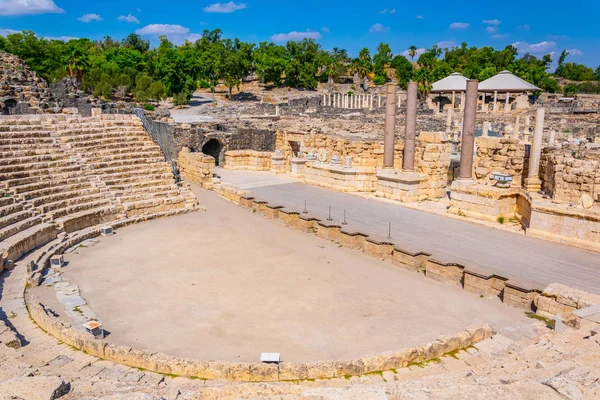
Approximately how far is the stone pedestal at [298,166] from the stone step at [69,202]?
8.93m

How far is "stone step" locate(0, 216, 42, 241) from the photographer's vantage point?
11.5 meters

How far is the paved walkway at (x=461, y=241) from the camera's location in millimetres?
10315

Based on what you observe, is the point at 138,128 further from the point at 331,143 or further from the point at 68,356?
the point at 68,356

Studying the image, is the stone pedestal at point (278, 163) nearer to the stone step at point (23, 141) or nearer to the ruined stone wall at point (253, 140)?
the ruined stone wall at point (253, 140)

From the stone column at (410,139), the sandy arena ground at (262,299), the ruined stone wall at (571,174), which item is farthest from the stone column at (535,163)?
the sandy arena ground at (262,299)

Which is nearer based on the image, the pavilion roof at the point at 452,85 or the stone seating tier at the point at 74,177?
the stone seating tier at the point at 74,177

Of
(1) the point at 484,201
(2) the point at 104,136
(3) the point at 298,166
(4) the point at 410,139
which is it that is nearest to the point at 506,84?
(3) the point at 298,166

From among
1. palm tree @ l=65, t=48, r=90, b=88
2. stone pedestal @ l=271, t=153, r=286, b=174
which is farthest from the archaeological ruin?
palm tree @ l=65, t=48, r=90, b=88

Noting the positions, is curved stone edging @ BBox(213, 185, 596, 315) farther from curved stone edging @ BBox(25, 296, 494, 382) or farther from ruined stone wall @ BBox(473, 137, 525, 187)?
ruined stone wall @ BBox(473, 137, 525, 187)

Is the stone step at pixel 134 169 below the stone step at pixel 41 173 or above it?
below

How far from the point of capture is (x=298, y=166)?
22.0 meters

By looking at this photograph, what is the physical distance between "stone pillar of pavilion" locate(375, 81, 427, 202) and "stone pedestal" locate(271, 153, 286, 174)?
6604 millimetres

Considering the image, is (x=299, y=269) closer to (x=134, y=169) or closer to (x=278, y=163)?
(x=134, y=169)

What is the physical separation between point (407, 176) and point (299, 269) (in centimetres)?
757
